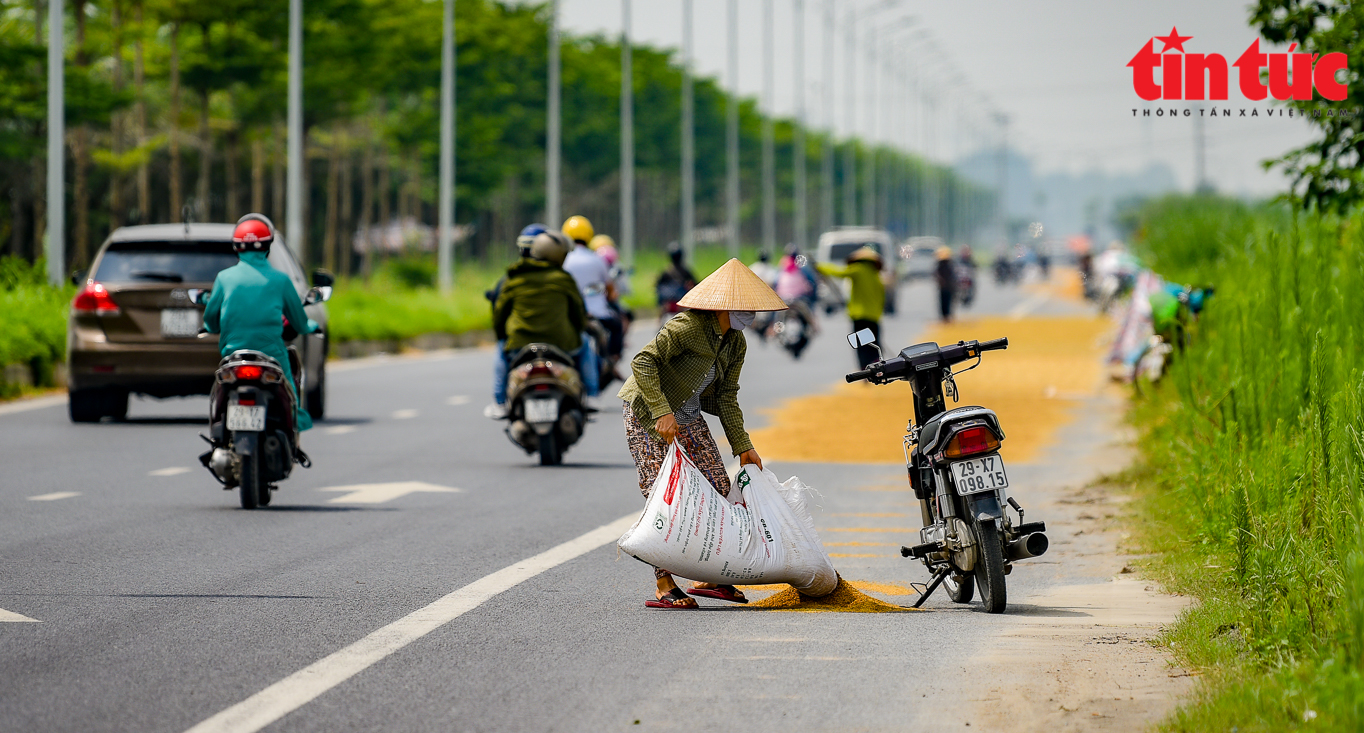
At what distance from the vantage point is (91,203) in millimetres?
52500

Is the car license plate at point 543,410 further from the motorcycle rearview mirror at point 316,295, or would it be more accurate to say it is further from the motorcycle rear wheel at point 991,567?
the motorcycle rear wheel at point 991,567

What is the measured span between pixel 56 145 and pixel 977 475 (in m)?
18.1

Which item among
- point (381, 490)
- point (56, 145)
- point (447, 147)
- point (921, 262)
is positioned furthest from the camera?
point (921, 262)

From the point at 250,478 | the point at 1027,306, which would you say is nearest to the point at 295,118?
the point at 250,478

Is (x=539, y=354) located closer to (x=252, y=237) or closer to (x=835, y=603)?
(x=252, y=237)

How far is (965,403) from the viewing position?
21.6m

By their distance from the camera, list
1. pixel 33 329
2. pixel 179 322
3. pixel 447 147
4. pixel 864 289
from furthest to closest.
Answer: pixel 447 147 → pixel 864 289 → pixel 33 329 → pixel 179 322

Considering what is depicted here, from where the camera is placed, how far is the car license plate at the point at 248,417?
36.4 feet

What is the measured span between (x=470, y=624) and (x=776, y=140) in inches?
4475

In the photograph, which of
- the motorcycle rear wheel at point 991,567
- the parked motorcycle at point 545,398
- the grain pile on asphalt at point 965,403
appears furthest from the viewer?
the grain pile on asphalt at point 965,403

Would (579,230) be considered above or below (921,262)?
below

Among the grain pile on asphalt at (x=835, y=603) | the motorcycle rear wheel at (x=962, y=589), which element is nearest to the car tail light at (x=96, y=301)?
the grain pile on asphalt at (x=835, y=603)

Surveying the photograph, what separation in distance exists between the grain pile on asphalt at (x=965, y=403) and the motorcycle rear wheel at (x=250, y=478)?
517 cm

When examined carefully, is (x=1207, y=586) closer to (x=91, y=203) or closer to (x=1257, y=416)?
(x=1257, y=416)
